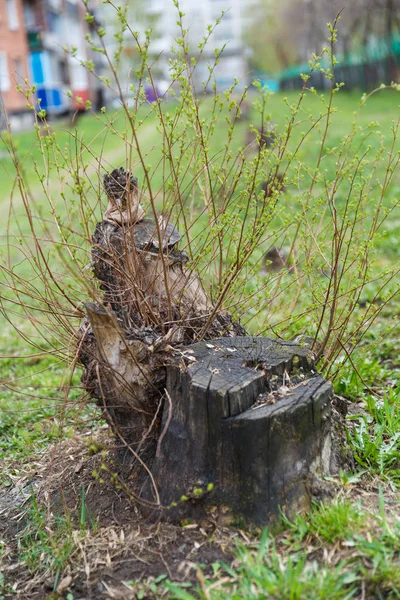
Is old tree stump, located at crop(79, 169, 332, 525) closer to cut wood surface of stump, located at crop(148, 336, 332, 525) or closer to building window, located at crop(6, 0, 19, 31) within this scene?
cut wood surface of stump, located at crop(148, 336, 332, 525)

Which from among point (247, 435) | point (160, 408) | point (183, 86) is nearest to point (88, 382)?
point (160, 408)

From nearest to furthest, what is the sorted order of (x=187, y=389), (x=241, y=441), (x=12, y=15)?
(x=241, y=441), (x=187, y=389), (x=12, y=15)

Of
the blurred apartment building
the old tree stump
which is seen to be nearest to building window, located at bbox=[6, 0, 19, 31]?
the blurred apartment building

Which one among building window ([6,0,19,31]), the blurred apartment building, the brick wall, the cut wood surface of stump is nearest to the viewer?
the cut wood surface of stump

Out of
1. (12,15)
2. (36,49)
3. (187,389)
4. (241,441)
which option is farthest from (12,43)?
(241,441)

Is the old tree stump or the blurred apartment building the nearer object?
the old tree stump

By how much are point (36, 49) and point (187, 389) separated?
120ft

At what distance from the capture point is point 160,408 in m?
3.04

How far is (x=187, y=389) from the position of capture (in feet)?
9.04

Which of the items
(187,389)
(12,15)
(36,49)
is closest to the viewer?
(187,389)

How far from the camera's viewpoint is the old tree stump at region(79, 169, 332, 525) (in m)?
2.64

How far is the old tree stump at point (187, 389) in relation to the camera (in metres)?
2.64

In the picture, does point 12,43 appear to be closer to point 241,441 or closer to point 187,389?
point 187,389

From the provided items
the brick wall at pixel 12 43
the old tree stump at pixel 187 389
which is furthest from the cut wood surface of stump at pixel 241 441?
the brick wall at pixel 12 43
